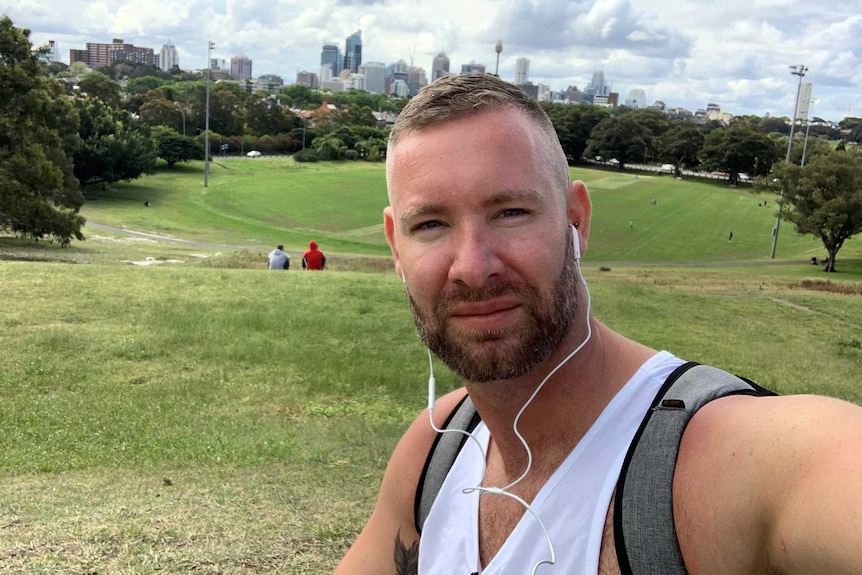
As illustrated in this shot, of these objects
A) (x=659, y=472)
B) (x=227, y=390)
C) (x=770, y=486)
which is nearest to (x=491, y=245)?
(x=659, y=472)

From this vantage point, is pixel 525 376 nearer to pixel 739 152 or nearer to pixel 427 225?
pixel 427 225

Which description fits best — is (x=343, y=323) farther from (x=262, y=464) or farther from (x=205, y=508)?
(x=205, y=508)

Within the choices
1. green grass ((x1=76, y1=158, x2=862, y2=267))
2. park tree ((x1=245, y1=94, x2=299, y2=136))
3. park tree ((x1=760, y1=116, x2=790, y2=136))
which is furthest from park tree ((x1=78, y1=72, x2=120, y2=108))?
park tree ((x1=760, y1=116, x2=790, y2=136))

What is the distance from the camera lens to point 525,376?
152cm

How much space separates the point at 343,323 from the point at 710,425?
946 cm

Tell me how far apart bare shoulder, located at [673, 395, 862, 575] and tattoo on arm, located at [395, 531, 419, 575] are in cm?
68

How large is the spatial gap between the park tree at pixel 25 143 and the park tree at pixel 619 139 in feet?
251

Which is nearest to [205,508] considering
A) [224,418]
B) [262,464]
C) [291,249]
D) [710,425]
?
[262,464]

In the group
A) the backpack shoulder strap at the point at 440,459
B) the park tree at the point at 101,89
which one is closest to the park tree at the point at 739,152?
the park tree at the point at 101,89

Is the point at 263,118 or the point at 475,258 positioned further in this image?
the point at 263,118

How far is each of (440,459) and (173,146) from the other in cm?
8078

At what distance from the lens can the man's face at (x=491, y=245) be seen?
1486mm

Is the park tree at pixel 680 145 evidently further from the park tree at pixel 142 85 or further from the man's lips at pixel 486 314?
the man's lips at pixel 486 314

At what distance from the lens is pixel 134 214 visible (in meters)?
52.1
